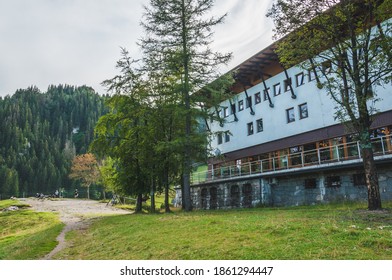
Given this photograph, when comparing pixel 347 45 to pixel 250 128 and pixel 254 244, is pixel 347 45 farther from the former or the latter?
pixel 250 128

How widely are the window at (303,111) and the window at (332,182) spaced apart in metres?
6.53

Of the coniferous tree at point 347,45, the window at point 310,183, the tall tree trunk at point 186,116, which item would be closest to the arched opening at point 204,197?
the tall tree trunk at point 186,116

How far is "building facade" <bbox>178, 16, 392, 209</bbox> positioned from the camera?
20.5 metres

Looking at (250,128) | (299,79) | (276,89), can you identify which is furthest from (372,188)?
(250,128)

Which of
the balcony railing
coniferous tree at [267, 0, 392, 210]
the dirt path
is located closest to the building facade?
the balcony railing

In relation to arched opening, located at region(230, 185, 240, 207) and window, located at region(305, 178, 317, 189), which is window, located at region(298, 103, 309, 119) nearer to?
window, located at region(305, 178, 317, 189)

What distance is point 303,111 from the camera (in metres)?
26.7

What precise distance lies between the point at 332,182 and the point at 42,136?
453ft

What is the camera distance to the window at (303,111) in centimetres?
2638

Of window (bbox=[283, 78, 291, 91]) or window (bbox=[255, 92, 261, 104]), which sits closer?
window (bbox=[283, 78, 291, 91])

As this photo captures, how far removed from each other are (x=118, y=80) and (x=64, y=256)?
52.8ft

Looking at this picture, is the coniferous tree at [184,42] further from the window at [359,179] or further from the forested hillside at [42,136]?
the forested hillside at [42,136]
